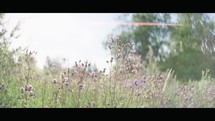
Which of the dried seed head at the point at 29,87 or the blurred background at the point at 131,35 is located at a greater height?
the blurred background at the point at 131,35

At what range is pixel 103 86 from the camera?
3693 millimetres

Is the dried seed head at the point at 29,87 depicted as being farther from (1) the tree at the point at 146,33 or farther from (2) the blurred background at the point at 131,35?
(1) the tree at the point at 146,33

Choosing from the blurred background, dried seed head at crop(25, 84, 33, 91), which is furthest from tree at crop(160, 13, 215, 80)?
dried seed head at crop(25, 84, 33, 91)

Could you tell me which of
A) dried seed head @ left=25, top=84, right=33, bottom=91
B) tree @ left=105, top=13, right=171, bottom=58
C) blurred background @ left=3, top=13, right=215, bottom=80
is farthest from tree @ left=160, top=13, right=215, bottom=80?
dried seed head @ left=25, top=84, right=33, bottom=91

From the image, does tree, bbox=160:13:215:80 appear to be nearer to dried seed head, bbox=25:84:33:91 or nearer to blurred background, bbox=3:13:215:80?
blurred background, bbox=3:13:215:80

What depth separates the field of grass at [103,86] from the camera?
12.0ft

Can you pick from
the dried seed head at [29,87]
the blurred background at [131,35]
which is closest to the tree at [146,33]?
the blurred background at [131,35]

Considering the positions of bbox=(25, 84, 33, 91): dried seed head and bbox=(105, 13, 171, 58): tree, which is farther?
bbox=(105, 13, 171, 58): tree

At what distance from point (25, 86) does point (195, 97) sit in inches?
69.2

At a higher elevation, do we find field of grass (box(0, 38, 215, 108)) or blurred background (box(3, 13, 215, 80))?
blurred background (box(3, 13, 215, 80))

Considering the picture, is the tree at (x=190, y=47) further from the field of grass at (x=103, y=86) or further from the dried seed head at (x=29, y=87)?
the dried seed head at (x=29, y=87)

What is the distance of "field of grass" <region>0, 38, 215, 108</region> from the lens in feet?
12.0

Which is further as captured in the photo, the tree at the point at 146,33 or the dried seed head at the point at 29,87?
the tree at the point at 146,33

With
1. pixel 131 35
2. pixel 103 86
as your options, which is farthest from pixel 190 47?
pixel 103 86
